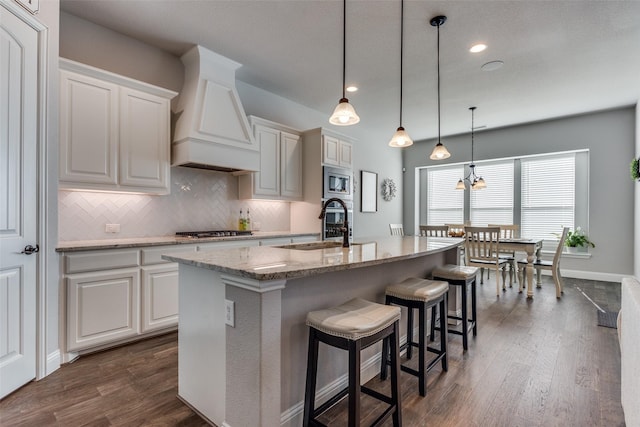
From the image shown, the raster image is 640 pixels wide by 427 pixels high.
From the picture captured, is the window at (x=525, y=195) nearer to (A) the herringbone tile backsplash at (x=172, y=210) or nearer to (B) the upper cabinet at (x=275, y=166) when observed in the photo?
(B) the upper cabinet at (x=275, y=166)

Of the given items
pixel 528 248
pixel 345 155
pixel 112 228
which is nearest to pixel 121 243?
pixel 112 228

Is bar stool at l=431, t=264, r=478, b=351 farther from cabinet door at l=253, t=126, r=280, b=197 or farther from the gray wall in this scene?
the gray wall

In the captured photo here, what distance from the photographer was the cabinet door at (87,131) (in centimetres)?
253

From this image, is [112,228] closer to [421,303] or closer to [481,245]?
[421,303]

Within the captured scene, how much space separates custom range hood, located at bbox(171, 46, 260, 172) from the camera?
3.19m

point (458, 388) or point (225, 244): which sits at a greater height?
point (225, 244)

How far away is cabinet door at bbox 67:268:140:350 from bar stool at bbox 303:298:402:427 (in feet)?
6.06

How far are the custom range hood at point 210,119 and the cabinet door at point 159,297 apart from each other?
3.60ft

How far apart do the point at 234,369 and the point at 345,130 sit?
523 centimetres

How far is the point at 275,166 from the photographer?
418cm

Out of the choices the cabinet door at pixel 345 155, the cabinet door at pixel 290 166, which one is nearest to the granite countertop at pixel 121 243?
the cabinet door at pixel 290 166

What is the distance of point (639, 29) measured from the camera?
2.89 m

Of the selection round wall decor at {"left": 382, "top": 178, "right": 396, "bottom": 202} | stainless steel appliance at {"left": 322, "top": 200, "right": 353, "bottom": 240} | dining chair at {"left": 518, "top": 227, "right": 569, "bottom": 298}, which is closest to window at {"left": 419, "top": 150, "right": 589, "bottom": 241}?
round wall decor at {"left": 382, "top": 178, "right": 396, "bottom": 202}

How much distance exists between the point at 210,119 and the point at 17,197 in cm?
174
